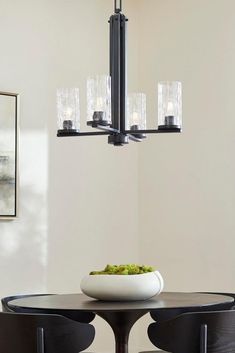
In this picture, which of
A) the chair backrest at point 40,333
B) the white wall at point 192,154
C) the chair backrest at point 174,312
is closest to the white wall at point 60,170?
the white wall at point 192,154

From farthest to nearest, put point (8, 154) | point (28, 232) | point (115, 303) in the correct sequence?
point (28, 232) → point (8, 154) → point (115, 303)

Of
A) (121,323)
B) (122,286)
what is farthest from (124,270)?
(121,323)

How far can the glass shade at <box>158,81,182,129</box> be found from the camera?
11.0ft

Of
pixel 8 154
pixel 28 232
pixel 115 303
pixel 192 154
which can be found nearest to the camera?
pixel 115 303

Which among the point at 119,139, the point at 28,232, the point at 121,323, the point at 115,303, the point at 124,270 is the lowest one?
the point at 121,323

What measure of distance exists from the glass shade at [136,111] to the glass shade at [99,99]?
0.31 meters

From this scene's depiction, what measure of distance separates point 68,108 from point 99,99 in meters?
0.18

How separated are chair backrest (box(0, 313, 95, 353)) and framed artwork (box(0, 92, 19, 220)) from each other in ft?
5.72

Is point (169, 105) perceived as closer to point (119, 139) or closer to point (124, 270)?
point (119, 139)

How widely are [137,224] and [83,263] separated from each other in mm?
591

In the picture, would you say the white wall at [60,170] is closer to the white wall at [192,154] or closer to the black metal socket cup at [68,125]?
the white wall at [192,154]

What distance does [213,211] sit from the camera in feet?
17.1

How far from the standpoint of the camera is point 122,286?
3357 millimetres

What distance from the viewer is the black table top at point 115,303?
3.17 m
